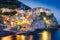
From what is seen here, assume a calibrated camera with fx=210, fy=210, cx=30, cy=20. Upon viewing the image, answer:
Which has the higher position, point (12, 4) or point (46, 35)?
point (12, 4)

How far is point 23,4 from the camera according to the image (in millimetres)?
4875

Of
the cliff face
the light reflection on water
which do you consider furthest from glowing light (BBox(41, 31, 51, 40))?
the cliff face

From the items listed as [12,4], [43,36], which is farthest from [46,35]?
[12,4]

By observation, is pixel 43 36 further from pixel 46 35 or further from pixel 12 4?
pixel 12 4

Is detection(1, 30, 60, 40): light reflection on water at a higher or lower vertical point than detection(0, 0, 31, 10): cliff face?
lower

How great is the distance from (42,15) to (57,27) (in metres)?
0.43

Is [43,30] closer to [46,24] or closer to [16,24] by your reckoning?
[46,24]

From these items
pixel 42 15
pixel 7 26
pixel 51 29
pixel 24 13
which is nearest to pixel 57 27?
pixel 51 29

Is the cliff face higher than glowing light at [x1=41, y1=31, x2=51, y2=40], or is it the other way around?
the cliff face

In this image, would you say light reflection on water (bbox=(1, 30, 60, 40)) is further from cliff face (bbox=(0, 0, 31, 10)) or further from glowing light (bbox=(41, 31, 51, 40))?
cliff face (bbox=(0, 0, 31, 10))

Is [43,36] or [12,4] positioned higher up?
[12,4]

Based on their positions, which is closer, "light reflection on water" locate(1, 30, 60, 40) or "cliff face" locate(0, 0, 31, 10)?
"light reflection on water" locate(1, 30, 60, 40)

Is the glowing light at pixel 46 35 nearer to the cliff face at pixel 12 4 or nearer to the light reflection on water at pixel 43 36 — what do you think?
the light reflection on water at pixel 43 36

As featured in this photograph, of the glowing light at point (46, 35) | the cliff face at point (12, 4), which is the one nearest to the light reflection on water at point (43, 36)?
the glowing light at point (46, 35)
